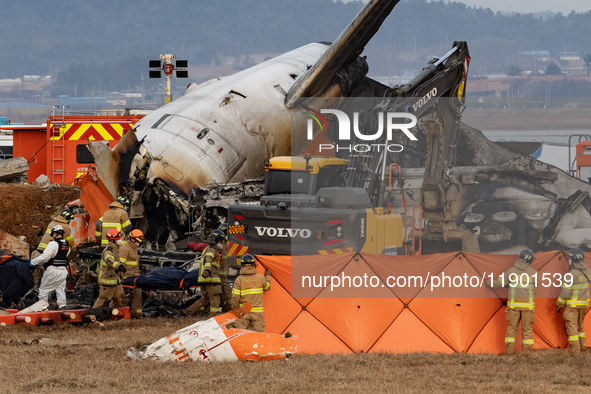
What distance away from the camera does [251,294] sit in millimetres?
10492

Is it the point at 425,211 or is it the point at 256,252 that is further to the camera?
the point at 425,211

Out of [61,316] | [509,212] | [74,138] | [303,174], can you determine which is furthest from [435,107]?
[74,138]

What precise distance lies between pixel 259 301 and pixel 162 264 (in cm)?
489

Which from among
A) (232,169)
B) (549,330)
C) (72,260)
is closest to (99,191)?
(72,260)

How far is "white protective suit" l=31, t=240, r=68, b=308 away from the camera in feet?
42.9

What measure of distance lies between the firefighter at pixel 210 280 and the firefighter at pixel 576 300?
229 inches

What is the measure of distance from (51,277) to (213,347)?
16.3 ft

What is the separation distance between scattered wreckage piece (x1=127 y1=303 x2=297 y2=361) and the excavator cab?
5182 mm

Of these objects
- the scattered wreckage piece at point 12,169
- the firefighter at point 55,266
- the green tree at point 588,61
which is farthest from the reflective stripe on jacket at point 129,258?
the green tree at point 588,61

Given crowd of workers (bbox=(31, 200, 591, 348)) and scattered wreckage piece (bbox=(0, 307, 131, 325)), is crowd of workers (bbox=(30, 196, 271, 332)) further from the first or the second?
scattered wreckage piece (bbox=(0, 307, 131, 325))

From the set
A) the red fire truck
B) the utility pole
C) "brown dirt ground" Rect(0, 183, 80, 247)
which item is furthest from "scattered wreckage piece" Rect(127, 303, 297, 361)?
the utility pole

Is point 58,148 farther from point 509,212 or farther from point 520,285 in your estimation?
point 520,285

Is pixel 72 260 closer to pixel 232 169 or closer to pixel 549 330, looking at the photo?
pixel 232 169

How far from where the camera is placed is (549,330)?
10711 mm
